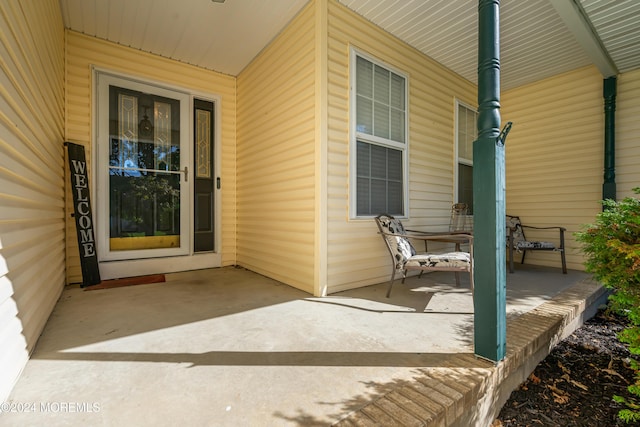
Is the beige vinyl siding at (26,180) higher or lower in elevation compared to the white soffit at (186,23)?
lower

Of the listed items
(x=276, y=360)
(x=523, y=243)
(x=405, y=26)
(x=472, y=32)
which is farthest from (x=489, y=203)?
(x=523, y=243)

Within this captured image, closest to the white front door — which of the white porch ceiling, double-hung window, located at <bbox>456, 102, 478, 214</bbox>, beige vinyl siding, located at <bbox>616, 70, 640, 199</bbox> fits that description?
the white porch ceiling

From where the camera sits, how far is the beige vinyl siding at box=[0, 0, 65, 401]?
1.42 m

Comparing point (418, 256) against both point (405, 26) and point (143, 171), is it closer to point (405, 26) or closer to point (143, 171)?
point (405, 26)

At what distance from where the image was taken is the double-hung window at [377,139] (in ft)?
11.1

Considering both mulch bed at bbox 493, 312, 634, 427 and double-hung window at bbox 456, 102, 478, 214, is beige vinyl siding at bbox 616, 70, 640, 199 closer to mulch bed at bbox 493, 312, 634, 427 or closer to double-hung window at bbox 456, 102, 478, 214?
double-hung window at bbox 456, 102, 478, 214

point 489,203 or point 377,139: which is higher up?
point 377,139

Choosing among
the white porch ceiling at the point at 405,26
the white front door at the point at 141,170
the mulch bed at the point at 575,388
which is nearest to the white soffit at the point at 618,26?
the white porch ceiling at the point at 405,26

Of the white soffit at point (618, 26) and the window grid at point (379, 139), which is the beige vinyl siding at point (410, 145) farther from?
the white soffit at point (618, 26)

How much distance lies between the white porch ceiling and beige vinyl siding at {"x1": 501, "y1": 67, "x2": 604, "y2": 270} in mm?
506

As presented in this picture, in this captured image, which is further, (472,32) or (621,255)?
(472,32)

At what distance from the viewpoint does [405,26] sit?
3.59 m

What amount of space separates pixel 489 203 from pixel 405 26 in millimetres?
3005

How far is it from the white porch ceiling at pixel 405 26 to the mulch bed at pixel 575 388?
3361 mm
